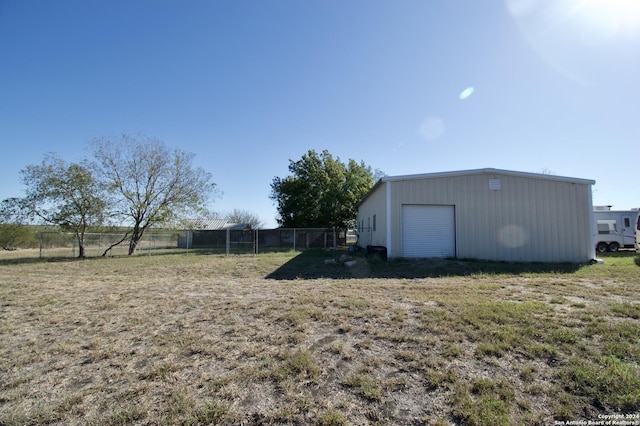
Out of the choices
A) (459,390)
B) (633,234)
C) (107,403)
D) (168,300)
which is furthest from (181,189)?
(633,234)

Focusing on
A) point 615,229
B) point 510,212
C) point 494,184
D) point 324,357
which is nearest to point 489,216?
point 510,212

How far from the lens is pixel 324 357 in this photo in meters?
3.21

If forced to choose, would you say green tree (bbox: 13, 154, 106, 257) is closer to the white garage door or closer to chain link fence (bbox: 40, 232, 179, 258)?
chain link fence (bbox: 40, 232, 179, 258)

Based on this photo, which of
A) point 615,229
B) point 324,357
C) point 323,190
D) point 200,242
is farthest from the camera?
point 200,242

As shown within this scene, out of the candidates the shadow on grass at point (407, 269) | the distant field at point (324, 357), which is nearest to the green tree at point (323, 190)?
the shadow on grass at point (407, 269)

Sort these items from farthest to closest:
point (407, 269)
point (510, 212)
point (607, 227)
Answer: point (607, 227)
point (510, 212)
point (407, 269)

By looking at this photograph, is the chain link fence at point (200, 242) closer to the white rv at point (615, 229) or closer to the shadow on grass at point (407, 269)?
the shadow on grass at point (407, 269)

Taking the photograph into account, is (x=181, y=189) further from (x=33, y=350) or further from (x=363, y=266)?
(x=33, y=350)

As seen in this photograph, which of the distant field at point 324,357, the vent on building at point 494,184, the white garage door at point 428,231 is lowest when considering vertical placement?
the distant field at point 324,357

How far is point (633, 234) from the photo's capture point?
1563 cm

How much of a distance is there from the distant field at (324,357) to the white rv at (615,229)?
1356 centimetres

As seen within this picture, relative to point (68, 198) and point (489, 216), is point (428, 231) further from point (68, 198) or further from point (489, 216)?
point (68, 198)

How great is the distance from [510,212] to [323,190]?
1644cm

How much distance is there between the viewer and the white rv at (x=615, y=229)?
15930mm
